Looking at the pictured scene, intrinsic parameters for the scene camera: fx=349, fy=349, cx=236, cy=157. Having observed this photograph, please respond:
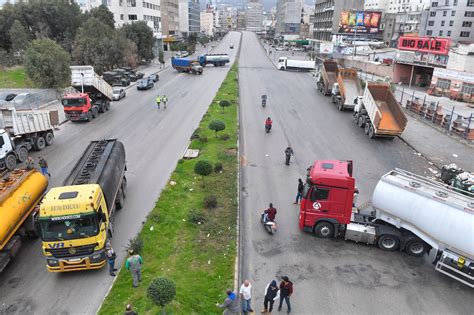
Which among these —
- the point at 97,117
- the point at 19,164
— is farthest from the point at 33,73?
the point at 19,164

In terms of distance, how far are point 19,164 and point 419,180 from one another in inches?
883

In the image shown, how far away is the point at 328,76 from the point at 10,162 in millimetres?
35472

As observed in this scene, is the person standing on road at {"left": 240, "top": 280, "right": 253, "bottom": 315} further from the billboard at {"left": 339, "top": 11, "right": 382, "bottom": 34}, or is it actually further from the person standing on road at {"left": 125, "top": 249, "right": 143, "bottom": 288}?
the billboard at {"left": 339, "top": 11, "right": 382, "bottom": 34}

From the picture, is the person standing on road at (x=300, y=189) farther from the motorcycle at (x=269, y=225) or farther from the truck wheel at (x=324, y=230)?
the motorcycle at (x=269, y=225)

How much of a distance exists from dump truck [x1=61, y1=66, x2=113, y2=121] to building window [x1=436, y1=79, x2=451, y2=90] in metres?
41.2

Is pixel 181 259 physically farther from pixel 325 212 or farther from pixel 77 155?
pixel 77 155

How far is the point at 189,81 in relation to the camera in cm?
5438

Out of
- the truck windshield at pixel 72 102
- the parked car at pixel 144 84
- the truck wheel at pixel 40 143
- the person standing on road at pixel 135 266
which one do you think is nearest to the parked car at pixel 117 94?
the parked car at pixel 144 84

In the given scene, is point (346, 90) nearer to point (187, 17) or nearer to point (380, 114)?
point (380, 114)

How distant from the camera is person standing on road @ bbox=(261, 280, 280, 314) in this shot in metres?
10.2

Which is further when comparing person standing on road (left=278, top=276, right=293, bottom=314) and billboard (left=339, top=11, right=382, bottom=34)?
billboard (left=339, top=11, right=382, bottom=34)

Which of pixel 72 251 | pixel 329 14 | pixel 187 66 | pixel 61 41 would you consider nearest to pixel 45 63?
pixel 187 66

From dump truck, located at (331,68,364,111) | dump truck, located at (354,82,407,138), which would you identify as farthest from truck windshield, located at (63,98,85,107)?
dump truck, located at (331,68,364,111)

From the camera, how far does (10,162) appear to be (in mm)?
20672
